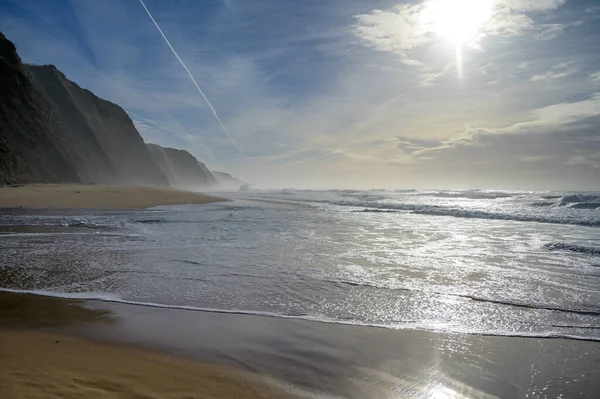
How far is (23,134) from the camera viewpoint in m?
34.2

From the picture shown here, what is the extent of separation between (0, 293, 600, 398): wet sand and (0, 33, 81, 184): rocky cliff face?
105 feet

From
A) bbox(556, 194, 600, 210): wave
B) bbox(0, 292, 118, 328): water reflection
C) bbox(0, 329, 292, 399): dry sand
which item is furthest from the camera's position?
bbox(556, 194, 600, 210): wave

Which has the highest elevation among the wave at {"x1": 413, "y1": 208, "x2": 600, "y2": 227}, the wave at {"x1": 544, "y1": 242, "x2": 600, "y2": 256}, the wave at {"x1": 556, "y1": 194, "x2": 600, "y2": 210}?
the wave at {"x1": 556, "y1": 194, "x2": 600, "y2": 210}

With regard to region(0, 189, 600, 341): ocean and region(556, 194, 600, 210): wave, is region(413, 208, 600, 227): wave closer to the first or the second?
region(0, 189, 600, 341): ocean

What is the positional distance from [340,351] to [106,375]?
6.52 feet

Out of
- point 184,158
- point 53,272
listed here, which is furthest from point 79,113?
point 184,158

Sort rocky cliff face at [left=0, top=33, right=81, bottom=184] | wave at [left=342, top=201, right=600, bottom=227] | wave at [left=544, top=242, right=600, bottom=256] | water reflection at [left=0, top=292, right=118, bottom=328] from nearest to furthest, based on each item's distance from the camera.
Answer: water reflection at [left=0, top=292, right=118, bottom=328]
wave at [left=544, top=242, right=600, bottom=256]
wave at [left=342, top=201, right=600, bottom=227]
rocky cliff face at [left=0, top=33, right=81, bottom=184]

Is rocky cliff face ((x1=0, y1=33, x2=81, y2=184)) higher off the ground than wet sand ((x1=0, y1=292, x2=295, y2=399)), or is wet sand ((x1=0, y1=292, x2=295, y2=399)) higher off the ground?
rocky cliff face ((x1=0, y1=33, x2=81, y2=184))

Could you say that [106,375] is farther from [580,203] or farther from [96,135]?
[96,135]

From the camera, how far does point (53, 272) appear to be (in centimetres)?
559

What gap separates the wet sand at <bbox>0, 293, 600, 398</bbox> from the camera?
2.69 m

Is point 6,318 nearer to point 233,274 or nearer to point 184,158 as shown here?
point 233,274

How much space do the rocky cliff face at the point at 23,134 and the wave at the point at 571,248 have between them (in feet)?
118

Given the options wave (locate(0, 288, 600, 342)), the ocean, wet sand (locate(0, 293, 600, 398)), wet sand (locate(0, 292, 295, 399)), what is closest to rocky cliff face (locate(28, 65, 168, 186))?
the ocean
